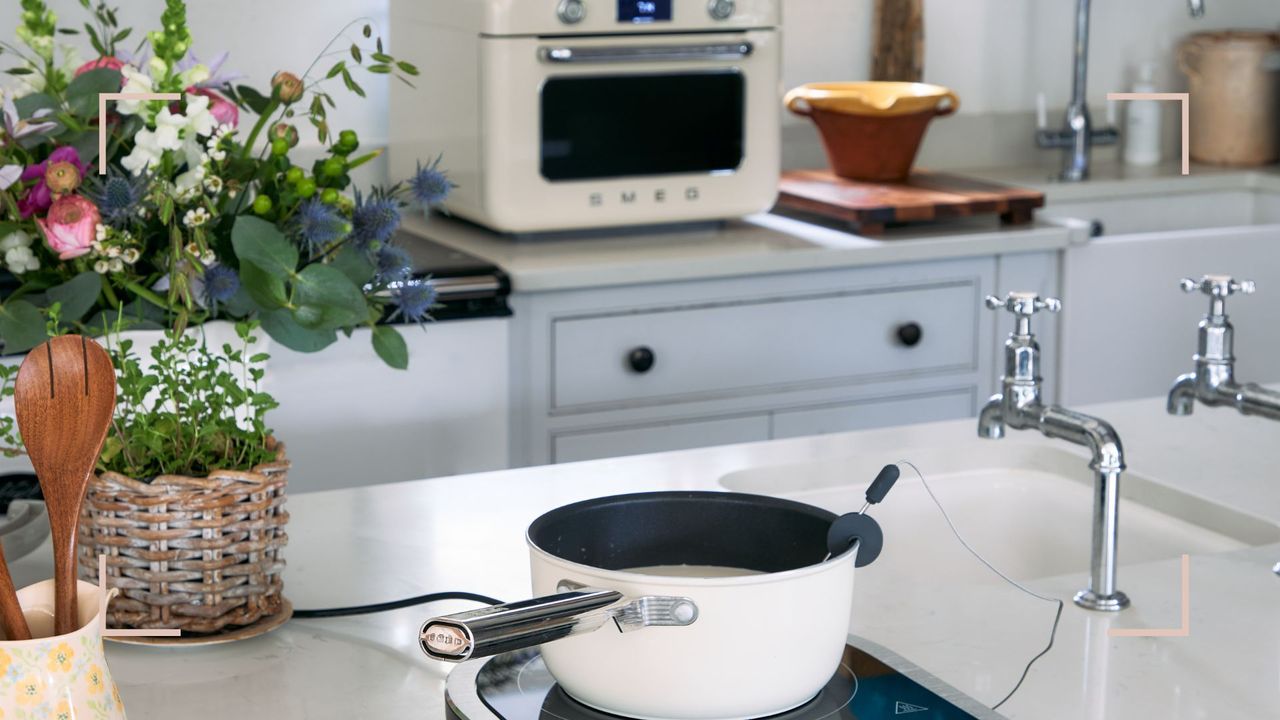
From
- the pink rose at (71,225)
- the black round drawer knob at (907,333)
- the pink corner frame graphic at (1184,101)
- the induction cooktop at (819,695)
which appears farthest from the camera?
the black round drawer knob at (907,333)

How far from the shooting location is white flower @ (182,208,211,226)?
0.92 metres

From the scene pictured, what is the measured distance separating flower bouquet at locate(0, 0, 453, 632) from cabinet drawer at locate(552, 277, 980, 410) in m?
1.18

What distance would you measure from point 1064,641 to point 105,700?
58cm

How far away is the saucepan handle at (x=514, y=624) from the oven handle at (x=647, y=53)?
1.58 m

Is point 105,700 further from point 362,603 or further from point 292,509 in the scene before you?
point 292,509

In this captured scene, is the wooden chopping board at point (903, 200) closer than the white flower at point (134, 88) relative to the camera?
No

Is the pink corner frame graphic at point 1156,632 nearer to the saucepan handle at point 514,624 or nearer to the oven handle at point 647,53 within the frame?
the saucepan handle at point 514,624

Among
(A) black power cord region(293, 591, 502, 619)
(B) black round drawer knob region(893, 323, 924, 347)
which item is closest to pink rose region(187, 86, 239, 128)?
(A) black power cord region(293, 591, 502, 619)

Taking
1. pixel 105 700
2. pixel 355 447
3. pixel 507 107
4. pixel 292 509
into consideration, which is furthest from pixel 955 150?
pixel 105 700

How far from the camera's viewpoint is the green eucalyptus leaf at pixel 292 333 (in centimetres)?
99

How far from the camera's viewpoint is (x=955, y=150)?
308 cm

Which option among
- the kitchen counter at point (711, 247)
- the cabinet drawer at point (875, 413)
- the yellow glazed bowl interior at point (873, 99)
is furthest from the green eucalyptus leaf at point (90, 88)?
the yellow glazed bowl interior at point (873, 99)

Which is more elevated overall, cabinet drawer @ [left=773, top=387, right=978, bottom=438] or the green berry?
the green berry

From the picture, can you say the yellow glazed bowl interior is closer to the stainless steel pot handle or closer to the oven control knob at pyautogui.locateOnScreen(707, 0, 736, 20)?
the oven control knob at pyautogui.locateOnScreen(707, 0, 736, 20)
